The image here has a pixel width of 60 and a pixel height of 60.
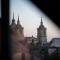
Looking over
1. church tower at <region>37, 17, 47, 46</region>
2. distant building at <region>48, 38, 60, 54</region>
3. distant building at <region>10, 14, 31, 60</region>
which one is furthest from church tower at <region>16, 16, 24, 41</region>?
distant building at <region>48, 38, 60, 54</region>

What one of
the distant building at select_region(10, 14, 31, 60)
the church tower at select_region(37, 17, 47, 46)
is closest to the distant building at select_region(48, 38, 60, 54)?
the church tower at select_region(37, 17, 47, 46)

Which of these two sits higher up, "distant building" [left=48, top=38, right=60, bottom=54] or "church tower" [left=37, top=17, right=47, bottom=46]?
"church tower" [left=37, top=17, right=47, bottom=46]

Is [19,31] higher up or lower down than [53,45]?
higher up

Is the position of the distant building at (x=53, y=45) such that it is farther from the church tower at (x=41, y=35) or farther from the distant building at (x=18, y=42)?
the distant building at (x=18, y=42)

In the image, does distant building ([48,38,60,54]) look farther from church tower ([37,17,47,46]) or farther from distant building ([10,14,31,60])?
distant building ([10,14,31,60])

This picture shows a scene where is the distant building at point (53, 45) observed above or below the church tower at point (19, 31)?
below

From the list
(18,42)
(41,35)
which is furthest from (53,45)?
(18,42)

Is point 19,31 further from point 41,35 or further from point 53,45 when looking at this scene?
point 53,45

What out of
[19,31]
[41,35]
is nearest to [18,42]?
[19,31]

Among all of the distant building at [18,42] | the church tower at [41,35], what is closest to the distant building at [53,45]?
the church tower at [41,35]

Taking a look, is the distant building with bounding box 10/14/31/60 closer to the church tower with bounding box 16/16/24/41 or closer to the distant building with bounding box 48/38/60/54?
the church tower with bounding box 16/16/24/41

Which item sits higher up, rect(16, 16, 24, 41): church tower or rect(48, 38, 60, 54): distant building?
rect(16, 16, 24, 41): church tower

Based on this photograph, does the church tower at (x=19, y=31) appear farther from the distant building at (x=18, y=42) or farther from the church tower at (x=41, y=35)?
the church tower at (x=41, y=35)

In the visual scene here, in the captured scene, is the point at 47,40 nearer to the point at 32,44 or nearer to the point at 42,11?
the point at 32,44
